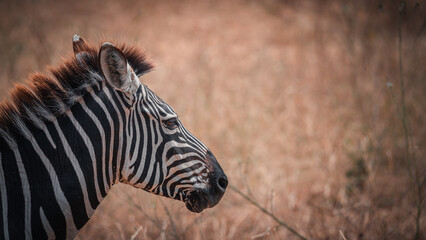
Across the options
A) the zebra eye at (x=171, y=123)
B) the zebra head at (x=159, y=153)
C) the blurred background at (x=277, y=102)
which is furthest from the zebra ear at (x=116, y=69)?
the blurred background at (x=277, y=102)

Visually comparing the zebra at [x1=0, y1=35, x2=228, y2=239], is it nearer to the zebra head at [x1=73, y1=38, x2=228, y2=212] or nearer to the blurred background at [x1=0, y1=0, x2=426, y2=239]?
the zebra head at [x1=73, y1=38, x2=228, y2=212]

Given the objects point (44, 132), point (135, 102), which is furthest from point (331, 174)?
point (44, 132)

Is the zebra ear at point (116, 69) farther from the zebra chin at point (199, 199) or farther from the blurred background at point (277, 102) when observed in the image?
the zebra chin at point (199, 199)

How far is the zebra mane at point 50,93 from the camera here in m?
2.07

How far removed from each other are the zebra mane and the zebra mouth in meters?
1.04

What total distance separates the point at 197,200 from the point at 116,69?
3.57ft

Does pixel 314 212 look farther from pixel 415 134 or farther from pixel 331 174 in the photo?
pixel 415 134

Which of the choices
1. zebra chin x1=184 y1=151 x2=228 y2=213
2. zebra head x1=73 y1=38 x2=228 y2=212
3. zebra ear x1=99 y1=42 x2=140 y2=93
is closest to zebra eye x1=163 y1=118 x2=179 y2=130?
zebra head x1=73 y1=38 x2=228 y2=212

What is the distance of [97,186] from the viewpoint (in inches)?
86.6

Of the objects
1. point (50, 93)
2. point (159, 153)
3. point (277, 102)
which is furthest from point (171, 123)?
point (277, 102)

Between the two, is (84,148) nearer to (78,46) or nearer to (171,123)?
(171,123)

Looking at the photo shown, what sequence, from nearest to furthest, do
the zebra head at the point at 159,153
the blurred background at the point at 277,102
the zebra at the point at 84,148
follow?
the zebra at the point at 84,148
the zebra head at the point at 159,153
the blurred background at the point at 277,102

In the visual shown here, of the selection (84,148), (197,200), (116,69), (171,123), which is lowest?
(197,200)

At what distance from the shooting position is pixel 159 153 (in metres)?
2.30
